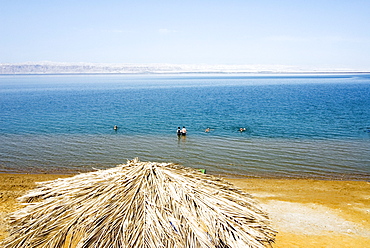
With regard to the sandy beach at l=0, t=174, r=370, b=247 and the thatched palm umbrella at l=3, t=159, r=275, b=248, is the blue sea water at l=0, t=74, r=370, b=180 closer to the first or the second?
the sandy beach at l=0, t=174, r=370, b=247

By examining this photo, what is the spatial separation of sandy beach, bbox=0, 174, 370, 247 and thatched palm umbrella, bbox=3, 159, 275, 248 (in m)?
1.62

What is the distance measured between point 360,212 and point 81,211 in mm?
11362

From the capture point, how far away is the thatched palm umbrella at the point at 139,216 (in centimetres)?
566

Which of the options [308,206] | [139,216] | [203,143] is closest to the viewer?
[139,216]

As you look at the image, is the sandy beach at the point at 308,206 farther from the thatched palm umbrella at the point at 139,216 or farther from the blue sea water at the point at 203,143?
the blue sea water at the point at 203,143

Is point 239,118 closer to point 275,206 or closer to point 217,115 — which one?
point 217,115

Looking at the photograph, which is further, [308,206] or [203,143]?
[203,143]

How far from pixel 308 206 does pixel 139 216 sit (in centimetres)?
958

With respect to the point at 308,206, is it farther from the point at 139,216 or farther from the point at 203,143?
the point at 203,143

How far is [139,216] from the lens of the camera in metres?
5.85

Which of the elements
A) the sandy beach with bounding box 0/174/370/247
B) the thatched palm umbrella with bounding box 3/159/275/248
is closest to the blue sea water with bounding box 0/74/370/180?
the sandy beach with bounding box 0/174/370/247

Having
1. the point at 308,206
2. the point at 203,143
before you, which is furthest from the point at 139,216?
the point at 203,143

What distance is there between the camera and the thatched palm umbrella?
18.6 feet

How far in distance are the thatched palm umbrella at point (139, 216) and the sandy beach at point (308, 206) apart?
1.62m
